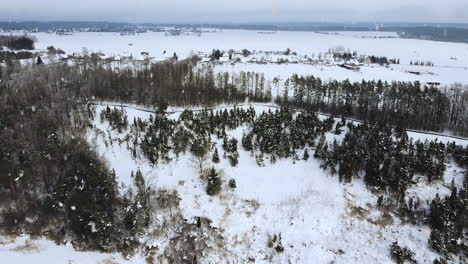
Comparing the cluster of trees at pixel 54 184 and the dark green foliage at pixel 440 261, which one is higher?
the cluster of trees at pixel 54 184

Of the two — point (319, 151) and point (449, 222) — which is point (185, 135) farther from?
point (449, 222)

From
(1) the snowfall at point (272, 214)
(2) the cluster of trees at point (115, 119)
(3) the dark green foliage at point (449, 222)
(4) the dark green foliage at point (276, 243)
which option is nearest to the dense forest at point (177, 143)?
(3) the dark green foliage at point (449, 222)

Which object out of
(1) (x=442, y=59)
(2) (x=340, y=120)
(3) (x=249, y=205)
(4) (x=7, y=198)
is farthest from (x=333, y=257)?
(1) (x=442, y=59)

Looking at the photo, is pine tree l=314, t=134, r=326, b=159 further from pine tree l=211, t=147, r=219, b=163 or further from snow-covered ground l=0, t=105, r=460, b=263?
pine tree l=211, t=147, r=219, b=163

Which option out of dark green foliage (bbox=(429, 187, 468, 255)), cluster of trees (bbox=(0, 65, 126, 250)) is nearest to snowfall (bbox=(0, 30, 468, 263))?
dark green foliage (bbox=(429, 187, 468, 255))

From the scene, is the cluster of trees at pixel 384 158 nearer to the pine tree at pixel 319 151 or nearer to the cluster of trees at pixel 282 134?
the pine tree at pixel 319 151
